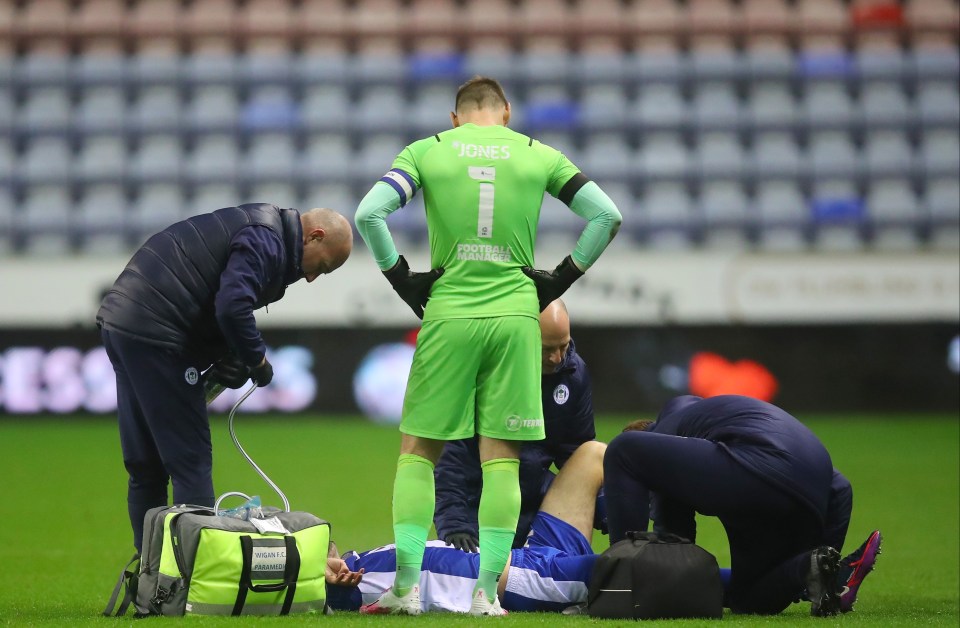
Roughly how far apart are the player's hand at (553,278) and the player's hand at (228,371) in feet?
3.73

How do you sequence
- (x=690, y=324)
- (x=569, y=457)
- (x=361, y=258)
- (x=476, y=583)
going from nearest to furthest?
1. (x=476, y=583)
2. (x=569, y=457)
3. (x=690, y=324)
4. (x=361, y=258)

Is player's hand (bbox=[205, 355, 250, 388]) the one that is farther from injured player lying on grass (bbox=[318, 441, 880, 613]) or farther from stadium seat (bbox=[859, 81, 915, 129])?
stadium seat (bbox=[859, 81, 915, 129])

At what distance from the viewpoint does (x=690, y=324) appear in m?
12.0

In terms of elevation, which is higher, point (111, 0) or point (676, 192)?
point (111, 0)


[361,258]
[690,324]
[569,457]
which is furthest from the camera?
[361,258]

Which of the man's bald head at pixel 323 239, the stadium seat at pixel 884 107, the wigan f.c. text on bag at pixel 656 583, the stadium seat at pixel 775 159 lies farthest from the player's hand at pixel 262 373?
the stadium seat at pixel 884 107

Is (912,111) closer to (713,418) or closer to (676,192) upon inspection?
(676,192)

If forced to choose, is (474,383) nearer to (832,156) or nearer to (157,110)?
(832,156)

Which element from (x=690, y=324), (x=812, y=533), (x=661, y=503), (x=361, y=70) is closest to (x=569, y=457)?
(x=661, y=503)

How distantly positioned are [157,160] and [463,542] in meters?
11.2

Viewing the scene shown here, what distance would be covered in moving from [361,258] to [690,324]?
11.4 ft

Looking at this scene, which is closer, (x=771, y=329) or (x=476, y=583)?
(x=476, y=583)

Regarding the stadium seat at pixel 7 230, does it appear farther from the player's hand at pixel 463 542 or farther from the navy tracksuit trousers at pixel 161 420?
the player's hand at pixel 463 542

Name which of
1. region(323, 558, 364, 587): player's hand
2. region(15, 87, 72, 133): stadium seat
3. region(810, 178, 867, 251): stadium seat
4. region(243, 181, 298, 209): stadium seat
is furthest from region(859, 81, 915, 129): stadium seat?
region(323, 558, 364, 587): player's hand
